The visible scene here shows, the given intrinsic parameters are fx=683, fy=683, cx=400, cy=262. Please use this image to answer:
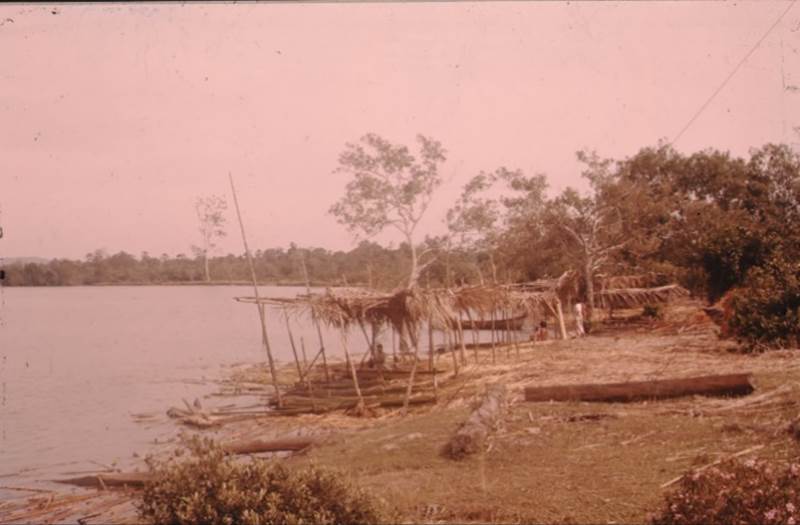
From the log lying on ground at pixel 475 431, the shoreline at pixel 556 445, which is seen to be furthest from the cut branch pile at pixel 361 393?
the log lying on ground at pixel 475 431

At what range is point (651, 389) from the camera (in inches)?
447

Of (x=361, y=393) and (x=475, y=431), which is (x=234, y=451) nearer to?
(x=475, y=431)

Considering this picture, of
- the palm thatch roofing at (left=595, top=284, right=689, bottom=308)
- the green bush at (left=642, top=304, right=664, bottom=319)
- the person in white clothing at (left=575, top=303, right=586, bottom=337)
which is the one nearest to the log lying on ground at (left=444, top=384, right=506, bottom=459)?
the person in white clothing at (left=575, top=303, right=586, bottom=337)

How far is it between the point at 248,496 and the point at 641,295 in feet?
83.6

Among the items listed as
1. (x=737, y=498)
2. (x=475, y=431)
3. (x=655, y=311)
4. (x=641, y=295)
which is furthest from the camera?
(x=641, y=295)

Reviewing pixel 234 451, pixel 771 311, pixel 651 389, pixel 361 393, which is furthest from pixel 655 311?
pixel 234 451

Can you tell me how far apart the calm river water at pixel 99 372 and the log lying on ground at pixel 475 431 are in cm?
588

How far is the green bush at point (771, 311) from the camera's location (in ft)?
46.1

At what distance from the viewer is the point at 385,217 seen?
3569 centimetres

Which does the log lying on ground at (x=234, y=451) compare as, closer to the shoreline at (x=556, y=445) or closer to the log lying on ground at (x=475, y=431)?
the shoreline at (x=556, y=445)

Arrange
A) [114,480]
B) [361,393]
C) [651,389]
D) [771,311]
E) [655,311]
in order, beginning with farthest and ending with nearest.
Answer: [655,311], [361,393], [771,311], [651,389], [114,480]

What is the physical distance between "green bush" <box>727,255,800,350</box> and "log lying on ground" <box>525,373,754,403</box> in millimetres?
Result: 4265

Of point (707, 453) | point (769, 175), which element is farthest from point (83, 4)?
point (769, 175)

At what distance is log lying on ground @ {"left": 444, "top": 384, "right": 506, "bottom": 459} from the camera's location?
29.9ft
